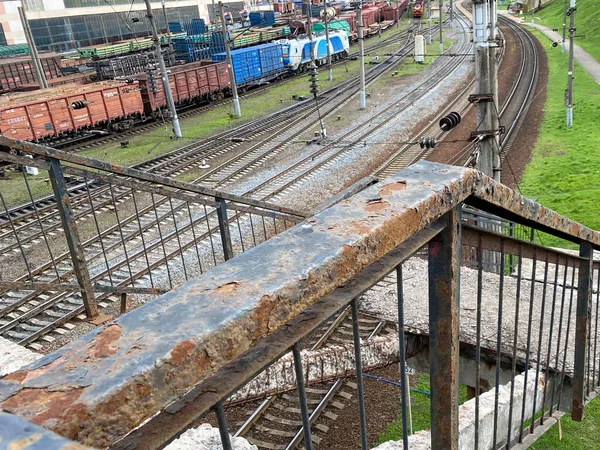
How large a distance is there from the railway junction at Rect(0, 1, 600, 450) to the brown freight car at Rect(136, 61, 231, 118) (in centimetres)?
778

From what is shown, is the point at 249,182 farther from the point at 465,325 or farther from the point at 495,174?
the point at 465,325

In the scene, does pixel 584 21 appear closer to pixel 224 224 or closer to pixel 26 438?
pixel 224 224

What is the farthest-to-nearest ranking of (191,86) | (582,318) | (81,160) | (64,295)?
(191,86) < (64,295) < (81,160) < (582,318)

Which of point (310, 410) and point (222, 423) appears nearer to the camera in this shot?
point (222, 423)

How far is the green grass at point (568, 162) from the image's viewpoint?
44.6 ft

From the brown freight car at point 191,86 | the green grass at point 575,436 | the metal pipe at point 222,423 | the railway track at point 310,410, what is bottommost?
the green grass at point 575,436

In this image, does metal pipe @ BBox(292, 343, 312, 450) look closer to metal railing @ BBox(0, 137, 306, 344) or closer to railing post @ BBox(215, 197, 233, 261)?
metal railing @ BBox(0, 137, 306, 344)

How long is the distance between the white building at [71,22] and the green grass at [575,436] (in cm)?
4782

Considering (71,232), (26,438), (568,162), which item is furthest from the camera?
(568,162)

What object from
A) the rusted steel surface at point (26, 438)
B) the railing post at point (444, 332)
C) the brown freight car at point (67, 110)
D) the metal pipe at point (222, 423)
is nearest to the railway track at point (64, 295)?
the railing post at point (444, 332)

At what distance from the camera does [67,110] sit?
70.1 feet

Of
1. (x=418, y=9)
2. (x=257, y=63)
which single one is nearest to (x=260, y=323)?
(x=257, y=63)

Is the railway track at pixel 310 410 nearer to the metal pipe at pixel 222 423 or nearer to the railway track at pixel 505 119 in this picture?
the metal pipe at pixel 222 423

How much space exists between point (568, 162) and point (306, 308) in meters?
18.0
